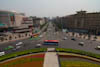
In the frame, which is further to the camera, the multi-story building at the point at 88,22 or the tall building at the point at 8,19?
the multi-story building at the point at 88,22

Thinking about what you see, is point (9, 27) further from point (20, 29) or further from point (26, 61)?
point (26, 61)

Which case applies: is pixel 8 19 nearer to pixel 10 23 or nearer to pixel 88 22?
pixel 10 23

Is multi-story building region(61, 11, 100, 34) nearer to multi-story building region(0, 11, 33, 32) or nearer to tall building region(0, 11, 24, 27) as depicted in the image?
multi-story building region(0, 11, 33, 32)

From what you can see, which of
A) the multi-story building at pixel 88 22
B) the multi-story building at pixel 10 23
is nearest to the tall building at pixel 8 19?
the multi-story building at pixel 10 23

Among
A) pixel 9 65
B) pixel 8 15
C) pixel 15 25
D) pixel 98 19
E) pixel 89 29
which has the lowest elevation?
pixel 9 65

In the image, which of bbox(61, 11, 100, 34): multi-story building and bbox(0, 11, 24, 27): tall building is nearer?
bbox(0, 11, 24, 27): tall building

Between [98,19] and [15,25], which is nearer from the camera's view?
[98,19]

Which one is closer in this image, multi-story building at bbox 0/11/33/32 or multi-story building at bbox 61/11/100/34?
multi-story building at bbox 0/11/33/32

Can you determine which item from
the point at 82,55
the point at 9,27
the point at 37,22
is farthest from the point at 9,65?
the point at 37,22

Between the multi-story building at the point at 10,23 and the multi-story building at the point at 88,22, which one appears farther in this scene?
the multi-story building at the point at 88,22

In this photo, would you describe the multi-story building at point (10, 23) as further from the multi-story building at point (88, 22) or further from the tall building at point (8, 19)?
the multi-story building at point (88, 22)

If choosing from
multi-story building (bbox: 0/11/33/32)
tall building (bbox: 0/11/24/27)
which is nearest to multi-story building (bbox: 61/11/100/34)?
multi-story building (bbox: 0/11/33/32)
